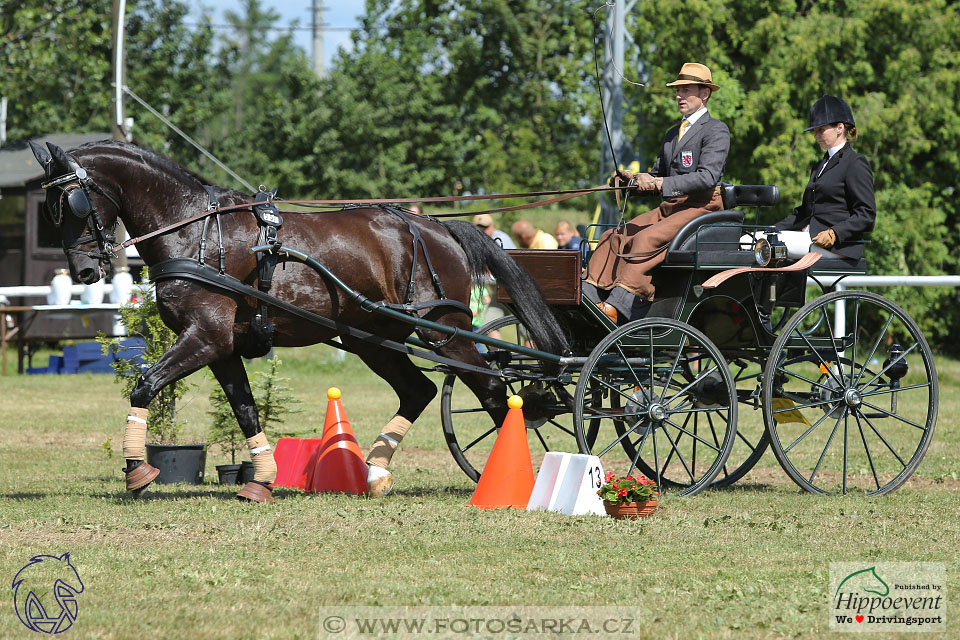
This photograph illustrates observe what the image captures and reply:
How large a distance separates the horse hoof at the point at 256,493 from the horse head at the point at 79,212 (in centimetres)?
145

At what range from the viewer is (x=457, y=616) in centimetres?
439

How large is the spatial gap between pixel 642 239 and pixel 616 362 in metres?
0.78

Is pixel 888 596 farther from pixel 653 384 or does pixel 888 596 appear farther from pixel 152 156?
pixel 152 156

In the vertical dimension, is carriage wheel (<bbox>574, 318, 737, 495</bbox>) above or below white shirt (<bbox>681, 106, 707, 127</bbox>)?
below

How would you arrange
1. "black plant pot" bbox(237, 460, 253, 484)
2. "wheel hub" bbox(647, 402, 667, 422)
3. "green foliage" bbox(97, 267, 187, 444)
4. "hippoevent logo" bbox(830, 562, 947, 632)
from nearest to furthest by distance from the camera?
"hippoevent logo" bbox(830, 562, 947, 632), "wheel hub" bbox(647, 402, 667, 422), "green foliage" bbox(97, 267, 187, 444), "black plant pot" bbox(237, 460, 253, 484)

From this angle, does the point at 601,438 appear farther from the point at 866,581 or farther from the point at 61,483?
the point at 866,581

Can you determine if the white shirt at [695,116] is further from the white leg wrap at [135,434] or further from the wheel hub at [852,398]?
the white leg wrap at [135,434]

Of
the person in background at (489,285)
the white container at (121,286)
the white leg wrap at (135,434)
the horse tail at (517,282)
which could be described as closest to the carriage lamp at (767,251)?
the horse tail at (517,282)

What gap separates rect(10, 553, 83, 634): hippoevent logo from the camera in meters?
4.33

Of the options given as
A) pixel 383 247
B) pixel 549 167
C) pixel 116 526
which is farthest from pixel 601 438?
pixel 549 167

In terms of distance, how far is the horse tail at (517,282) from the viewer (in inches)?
290

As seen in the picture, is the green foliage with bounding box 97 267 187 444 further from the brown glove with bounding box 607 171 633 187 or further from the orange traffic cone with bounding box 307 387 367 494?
the brown glove with bounding box 607 171 633 187

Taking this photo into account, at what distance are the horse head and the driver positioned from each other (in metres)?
2.88

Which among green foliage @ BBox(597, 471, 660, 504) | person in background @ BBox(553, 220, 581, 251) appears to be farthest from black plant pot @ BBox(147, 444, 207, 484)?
person in background @ BBox(553, 220, 581, 251)
